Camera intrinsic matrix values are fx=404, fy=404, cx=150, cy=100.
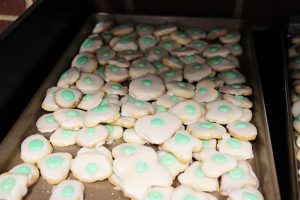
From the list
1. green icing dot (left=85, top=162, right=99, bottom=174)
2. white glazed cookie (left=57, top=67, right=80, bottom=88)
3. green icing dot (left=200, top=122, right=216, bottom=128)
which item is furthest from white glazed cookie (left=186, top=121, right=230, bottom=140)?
white glazed cookie (left=57, top=67, right=80, bottom=88)

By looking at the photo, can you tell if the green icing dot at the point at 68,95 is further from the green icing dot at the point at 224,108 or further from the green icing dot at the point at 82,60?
the green icing dot at the point at 224,108

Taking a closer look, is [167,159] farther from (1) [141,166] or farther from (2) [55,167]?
(2) [55,167]

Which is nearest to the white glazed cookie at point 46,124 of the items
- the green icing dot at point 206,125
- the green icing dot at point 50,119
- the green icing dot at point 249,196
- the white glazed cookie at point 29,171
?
the green icing dot at point 50,119

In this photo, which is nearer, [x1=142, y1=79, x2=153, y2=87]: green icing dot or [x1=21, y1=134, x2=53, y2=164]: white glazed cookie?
[x1=21, y1=134, x2=53, y2=164]: white glazed cookie

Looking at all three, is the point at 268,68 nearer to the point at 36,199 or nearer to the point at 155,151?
the point at 155,151

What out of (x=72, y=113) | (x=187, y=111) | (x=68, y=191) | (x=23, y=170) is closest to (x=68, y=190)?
(x=68, y=191)

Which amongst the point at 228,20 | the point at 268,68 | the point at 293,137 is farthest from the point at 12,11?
the point at 293,137

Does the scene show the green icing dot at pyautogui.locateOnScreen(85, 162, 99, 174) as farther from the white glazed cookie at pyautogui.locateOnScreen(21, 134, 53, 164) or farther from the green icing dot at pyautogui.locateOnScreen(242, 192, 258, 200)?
the green icing dot at pyautogui.locateOnScreen(242, 192, 258, 200)
